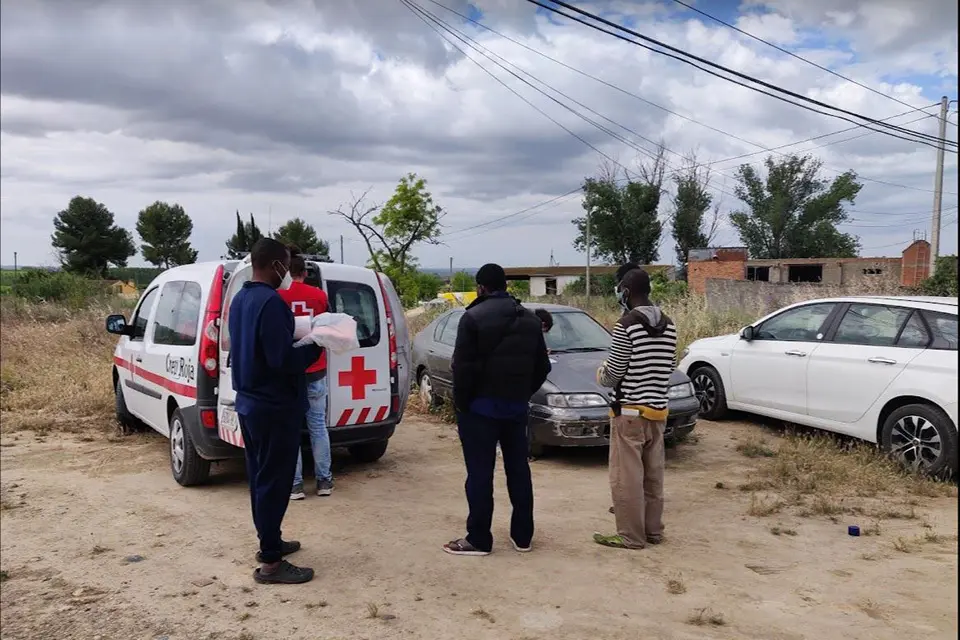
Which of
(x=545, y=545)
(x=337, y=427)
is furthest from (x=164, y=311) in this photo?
(x=545, y=545)

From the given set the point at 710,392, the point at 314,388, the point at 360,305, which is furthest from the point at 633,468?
the point at 710,392

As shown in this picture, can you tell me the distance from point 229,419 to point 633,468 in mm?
2983

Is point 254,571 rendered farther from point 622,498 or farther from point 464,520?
point 622,498

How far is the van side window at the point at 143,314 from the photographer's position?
716 cm

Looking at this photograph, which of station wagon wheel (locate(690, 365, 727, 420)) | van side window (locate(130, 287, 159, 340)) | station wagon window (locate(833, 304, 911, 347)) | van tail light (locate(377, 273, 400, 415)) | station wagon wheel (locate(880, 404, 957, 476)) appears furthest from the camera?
station wagon wheel (locate(690, 365, 727, 420))

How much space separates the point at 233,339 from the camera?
4066 mm

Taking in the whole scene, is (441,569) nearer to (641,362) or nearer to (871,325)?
(641,362)

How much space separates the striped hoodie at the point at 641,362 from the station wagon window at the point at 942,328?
3061 mm

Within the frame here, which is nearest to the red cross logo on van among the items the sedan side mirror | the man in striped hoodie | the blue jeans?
the blue jeans

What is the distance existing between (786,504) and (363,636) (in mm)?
3658

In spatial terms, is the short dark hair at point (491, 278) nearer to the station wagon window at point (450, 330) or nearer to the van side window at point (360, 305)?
the van side window at point (360, 305)

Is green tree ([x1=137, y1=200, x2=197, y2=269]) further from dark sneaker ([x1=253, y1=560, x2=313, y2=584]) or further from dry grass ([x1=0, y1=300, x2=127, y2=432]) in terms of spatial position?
dark sneaker ([x1=253, y1=560, x2=313, y2=584])

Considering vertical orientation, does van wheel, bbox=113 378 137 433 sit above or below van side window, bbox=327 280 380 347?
below

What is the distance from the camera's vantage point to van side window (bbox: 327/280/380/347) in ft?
20.3
